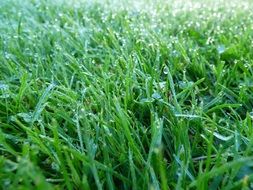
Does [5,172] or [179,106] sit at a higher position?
[5,172]

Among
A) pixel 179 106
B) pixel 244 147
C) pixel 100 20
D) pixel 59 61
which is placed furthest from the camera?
pixel 100 20

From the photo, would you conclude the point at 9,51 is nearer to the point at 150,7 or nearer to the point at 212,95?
the point at 212,95

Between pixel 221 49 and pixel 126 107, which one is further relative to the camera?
pixel 221 49

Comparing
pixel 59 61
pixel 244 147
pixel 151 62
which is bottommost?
pixel 244 147

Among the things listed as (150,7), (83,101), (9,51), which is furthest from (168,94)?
(150,7)

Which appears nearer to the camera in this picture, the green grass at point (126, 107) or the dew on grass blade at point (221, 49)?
the green grass at point (126, 107)

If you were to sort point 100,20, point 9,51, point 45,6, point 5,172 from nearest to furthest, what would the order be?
point 5,172, point 9,51, point 100,20, point 45,6

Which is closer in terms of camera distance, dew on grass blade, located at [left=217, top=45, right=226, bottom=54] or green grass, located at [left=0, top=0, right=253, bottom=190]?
green grass, located at [left=0, top=0, right=253, bottom=190]

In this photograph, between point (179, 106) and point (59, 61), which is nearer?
point (179, 106)
